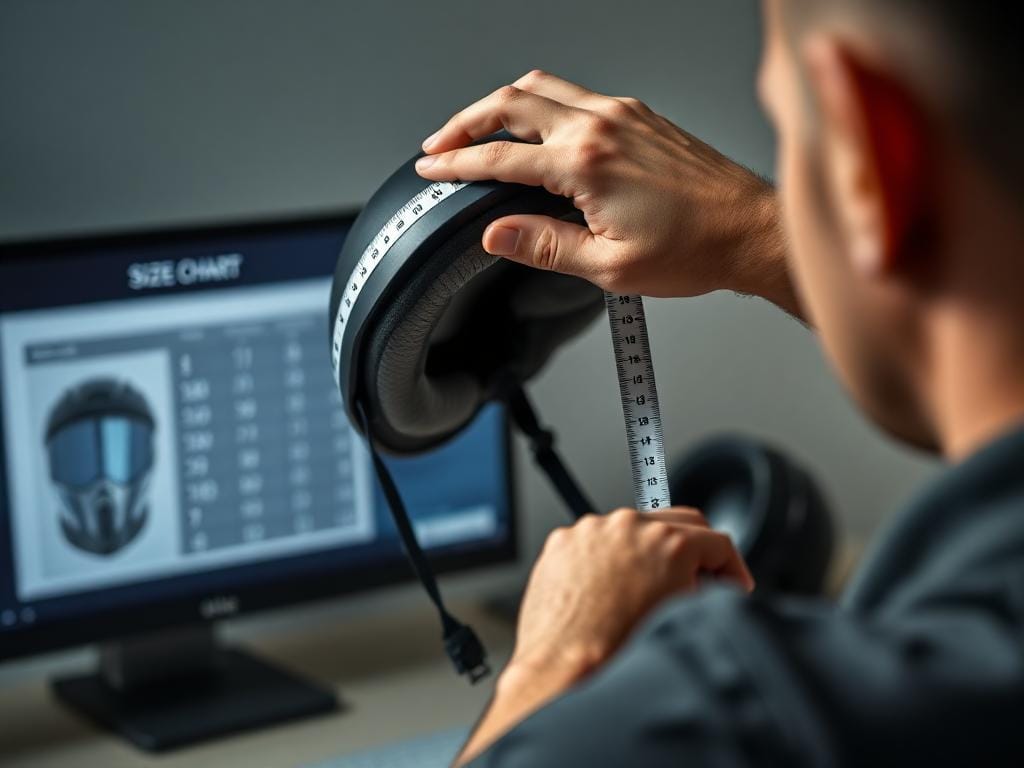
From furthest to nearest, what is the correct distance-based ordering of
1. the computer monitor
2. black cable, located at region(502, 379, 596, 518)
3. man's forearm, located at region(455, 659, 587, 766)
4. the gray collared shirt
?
the computer monitor
black cable, located at region(502, 379, 596, 518)
man's forearm, located at region(455, 659, 587, 766)
the gray collared shirt

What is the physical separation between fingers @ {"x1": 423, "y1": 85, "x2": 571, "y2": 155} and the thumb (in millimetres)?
59

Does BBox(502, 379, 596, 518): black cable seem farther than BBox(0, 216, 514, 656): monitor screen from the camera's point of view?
No

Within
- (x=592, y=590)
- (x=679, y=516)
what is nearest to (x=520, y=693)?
(x=592, y=590)

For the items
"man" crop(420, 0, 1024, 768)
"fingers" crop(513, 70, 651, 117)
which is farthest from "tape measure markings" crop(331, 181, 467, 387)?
"man" crop(420, 0, 1024, 768)

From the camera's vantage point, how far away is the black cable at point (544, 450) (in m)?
0.93

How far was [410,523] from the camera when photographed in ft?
2.90

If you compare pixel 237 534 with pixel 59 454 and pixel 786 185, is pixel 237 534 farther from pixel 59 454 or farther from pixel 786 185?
pixel 786 185

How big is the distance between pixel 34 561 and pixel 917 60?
44.4 inches

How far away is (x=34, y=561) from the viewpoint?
4.59 ft

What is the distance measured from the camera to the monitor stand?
141 centimetres

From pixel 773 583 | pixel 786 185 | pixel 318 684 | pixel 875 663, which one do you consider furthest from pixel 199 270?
pixel 875 663

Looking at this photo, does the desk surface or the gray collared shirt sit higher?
the gray collared shirt

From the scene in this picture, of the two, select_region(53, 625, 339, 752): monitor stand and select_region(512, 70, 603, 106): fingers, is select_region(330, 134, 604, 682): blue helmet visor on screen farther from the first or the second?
select_region(53, 625, 339, 752): monitor stand

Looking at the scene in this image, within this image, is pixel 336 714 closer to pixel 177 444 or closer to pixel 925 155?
pixel 177 444
